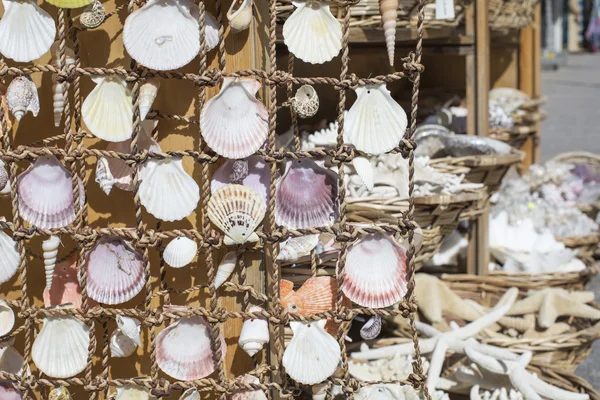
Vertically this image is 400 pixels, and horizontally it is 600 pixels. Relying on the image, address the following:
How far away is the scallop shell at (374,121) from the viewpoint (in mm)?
736

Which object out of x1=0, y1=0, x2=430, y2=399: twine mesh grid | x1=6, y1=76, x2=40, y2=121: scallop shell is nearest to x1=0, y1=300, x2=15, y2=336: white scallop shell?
x1=0, y1=0, x2=430, y2=399: twine mesh grid

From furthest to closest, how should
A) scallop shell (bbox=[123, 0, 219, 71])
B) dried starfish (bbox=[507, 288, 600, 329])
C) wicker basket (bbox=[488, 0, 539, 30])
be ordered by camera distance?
1. wicker basket (bbox=[488, 0, 539, 30])
2. dried starfish (bbox=[507, 288, 600, 329])
3. scallop shell (bbox=[123, 0, 219, 71])

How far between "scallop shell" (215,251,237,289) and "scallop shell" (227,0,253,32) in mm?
261

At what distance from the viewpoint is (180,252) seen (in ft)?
2.51

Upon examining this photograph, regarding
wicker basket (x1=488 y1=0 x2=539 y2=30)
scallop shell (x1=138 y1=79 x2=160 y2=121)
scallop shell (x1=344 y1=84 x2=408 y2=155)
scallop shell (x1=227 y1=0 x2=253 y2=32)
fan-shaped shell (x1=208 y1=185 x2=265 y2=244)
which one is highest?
wicker basket (x1=488 y1=0 x2=539 y2=30)

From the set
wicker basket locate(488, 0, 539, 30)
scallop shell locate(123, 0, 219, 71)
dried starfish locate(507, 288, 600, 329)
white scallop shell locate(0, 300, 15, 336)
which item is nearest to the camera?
scallop shell locate(123, 0, 219, 71)

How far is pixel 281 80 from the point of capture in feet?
2.42

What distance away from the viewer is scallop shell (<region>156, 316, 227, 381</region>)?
0.78 m

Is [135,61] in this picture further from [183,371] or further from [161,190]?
[183,371]

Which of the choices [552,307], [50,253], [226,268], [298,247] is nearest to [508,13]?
[552,307]

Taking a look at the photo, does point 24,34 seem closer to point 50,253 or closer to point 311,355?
point 50,253

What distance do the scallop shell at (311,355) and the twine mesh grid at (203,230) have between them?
0.01 m

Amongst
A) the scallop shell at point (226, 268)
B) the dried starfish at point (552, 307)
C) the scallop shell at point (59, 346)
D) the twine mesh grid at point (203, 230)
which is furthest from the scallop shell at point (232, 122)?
the dried starfish at point (552, 307)

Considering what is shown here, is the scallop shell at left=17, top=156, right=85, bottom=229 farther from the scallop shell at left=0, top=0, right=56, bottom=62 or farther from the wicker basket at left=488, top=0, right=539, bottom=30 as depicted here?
the wicker basket at left=488, top=0, right=539, bottom=30
